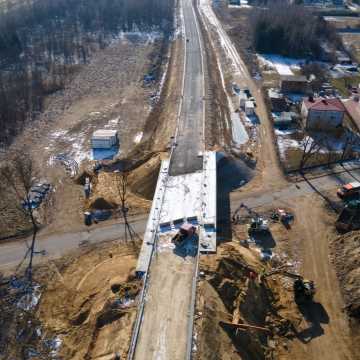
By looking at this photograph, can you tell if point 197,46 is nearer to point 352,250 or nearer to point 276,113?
point 276,113

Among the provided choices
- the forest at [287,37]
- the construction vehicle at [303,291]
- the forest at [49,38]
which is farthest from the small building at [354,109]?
the forest at [49,38]

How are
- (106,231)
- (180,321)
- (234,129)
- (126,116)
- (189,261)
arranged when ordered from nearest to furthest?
(180,321), (189,261), (106,231), (234,129), (126,116)

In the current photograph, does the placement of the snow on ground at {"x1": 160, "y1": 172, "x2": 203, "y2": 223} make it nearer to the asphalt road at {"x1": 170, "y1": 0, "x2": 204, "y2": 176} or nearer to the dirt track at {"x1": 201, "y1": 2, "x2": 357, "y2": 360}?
the asphalt road at {"x1": 170, "y1": 0, "x2": 204, "y2": 176}

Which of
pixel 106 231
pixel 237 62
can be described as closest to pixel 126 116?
pixel 106 231

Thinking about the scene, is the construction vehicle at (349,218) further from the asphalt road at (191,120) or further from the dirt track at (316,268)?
the asphalt road at (191,120)

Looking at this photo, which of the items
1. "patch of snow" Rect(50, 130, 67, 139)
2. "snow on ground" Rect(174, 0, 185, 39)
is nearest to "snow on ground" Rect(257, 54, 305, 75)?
"snow on ground" Rect(174, 0, 185, 39)

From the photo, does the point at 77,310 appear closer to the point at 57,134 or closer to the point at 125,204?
the point at 125,204

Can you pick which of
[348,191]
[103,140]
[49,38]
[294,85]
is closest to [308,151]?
[348,191]
